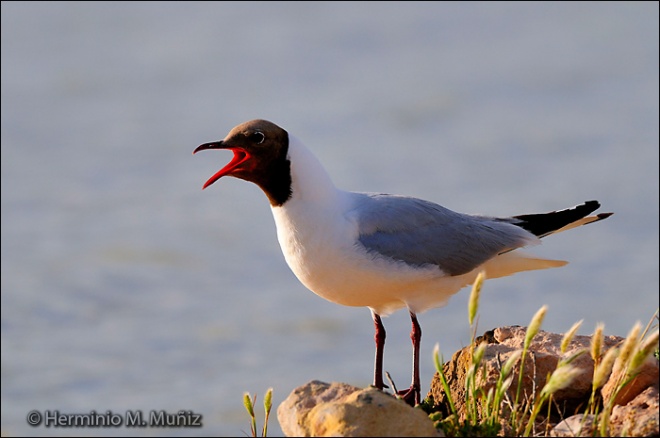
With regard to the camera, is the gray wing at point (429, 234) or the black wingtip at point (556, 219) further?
the black wingtip at point (556, 219)

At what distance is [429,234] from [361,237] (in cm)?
→ 65

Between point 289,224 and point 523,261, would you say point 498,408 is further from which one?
point 523,261

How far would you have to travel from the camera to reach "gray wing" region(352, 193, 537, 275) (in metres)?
6.98

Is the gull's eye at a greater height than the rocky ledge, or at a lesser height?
greater

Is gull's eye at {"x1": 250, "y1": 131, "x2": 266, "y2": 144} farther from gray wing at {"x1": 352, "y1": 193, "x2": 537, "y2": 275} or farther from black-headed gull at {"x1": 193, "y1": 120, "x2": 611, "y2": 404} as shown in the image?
gray wing at {"x1": 352, "y1": 193, "x2": 537, "y2": 275}

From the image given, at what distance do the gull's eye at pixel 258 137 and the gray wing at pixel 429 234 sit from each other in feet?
2.62

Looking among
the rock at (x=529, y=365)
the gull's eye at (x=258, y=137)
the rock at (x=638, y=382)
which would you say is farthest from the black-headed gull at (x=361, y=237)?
the rock at (x=638, y=382)

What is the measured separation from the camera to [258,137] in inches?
260

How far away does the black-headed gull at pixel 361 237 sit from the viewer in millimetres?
6676

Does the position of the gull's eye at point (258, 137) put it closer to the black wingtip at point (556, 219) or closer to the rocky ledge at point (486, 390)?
the rocky ledge at point (486, 390)

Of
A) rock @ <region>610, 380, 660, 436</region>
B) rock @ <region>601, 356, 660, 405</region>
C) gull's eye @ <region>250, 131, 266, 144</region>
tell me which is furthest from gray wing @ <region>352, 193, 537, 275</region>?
rock @ <region>610, 380, 660, 436</region>

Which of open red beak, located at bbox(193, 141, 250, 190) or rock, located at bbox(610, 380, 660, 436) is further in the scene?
open red beak, located at bbox(193, 141, 250, 190)

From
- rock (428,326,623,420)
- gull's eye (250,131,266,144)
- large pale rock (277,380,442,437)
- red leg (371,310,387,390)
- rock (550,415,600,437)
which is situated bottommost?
rock (550,415,600,437)

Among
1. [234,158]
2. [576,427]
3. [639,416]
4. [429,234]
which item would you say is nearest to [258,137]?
[234,158]
